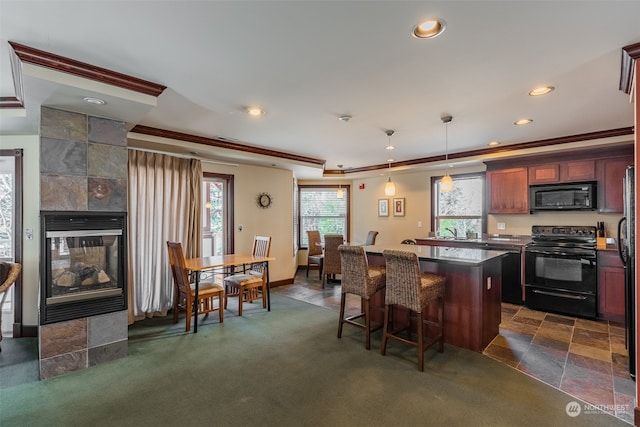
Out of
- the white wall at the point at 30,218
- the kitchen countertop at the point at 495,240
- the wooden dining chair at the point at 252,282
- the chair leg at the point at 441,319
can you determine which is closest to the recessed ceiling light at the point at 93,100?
the white wall at the point at 30,218

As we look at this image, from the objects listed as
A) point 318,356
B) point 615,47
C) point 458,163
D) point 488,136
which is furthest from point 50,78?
point 458,163

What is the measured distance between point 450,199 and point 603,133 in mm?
2467

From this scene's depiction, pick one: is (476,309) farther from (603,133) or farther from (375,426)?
(603,133)

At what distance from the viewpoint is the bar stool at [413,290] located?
269 centimetres

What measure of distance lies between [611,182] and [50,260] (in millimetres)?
6524

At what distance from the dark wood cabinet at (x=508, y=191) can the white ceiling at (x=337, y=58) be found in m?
1.37

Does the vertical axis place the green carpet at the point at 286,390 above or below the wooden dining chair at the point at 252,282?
below

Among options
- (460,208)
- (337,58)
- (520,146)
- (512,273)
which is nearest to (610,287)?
(512,273)

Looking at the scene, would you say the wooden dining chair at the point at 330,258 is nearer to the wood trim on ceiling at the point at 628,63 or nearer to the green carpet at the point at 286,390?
the green carpet at the point at 286,390

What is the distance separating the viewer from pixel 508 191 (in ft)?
16.3

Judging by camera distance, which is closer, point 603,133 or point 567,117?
point 567,117

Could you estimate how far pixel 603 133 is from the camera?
392 centimetres

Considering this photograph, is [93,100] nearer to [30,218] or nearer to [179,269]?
[179,269]

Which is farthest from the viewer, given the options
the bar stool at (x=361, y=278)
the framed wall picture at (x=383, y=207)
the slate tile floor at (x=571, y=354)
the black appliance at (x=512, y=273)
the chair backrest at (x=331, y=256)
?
the framed wall picture at (x=383, y=207)
